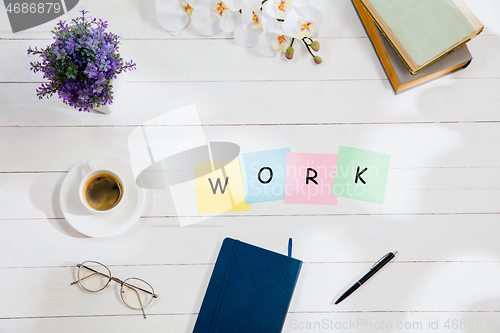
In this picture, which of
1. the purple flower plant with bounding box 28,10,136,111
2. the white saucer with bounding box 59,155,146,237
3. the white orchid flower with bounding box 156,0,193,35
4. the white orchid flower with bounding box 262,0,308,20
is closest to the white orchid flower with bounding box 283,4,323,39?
the white orchid flower with bounding box 262,0,308,20

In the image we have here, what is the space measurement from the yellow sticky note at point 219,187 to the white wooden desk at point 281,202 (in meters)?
0.03

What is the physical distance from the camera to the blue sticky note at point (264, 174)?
92 centimetres

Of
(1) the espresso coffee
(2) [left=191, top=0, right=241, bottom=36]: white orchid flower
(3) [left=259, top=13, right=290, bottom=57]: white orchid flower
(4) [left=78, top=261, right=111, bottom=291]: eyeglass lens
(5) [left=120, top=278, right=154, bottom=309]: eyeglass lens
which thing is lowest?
(5) [left=120, top=278, right=154, bottom=309]: eyeglass lens

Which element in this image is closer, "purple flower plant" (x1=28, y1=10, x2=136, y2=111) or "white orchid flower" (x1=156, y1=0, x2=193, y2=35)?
"purple flower plant" (x1=28, y1=10, x2=136, y2=111)

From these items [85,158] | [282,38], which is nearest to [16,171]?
[85,158]

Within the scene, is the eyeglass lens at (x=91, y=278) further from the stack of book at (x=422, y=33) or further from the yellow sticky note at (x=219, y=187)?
the stack of book at (x=422, y=33)

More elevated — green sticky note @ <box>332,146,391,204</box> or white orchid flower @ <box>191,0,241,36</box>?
white orchid flower @ <box>191,0,241,36</box>

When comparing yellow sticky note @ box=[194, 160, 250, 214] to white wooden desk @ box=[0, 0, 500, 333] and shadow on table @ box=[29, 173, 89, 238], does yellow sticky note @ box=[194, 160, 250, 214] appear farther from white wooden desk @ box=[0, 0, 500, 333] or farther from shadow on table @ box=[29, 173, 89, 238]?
shadow on table @ box=[29, 173, 89, 238]

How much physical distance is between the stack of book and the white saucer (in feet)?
2.42

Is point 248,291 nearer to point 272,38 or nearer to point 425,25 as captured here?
point 272,38

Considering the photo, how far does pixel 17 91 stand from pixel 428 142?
1124 mm

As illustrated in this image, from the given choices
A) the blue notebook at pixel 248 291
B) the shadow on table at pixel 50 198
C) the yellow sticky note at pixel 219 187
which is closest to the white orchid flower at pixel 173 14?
the yellow sticky note at pixel 219 187

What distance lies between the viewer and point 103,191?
85 centimetres

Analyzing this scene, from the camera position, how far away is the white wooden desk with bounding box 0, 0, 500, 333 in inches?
34.8
